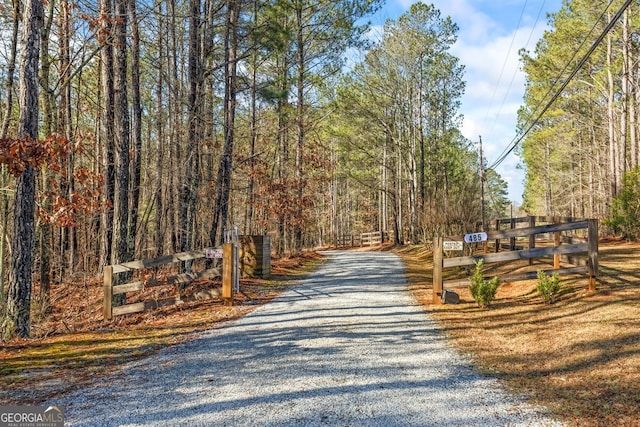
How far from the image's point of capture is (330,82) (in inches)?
985

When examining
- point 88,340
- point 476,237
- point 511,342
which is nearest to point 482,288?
point 476,237

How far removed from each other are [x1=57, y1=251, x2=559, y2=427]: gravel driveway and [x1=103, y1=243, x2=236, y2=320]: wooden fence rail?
1478mm

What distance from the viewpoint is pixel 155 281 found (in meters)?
8.66

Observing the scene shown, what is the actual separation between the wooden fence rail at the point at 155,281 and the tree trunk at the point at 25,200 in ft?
4.89

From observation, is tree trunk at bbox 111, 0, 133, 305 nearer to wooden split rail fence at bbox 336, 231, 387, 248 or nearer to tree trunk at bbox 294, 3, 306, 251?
tree trunk at bbox 294, 3, 306, 251

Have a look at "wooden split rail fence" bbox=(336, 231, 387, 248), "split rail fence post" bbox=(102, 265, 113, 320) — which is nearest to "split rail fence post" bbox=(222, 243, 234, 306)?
"split rail fence post" bbox=(102, 265, 113, 320)

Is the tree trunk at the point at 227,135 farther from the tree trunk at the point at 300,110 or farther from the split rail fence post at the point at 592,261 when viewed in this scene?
the split rail fence post at the point at 592,261

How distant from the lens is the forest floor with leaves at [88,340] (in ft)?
15.1

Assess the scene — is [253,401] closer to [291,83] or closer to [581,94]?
[291,83]

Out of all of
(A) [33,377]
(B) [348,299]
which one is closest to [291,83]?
(B) [348,299]

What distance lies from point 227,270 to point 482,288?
15.8 feet

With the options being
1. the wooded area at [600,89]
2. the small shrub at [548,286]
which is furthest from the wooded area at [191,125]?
the small shrub at [548,286]

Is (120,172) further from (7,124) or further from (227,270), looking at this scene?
(227,270)

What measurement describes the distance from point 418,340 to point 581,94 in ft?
89.4
